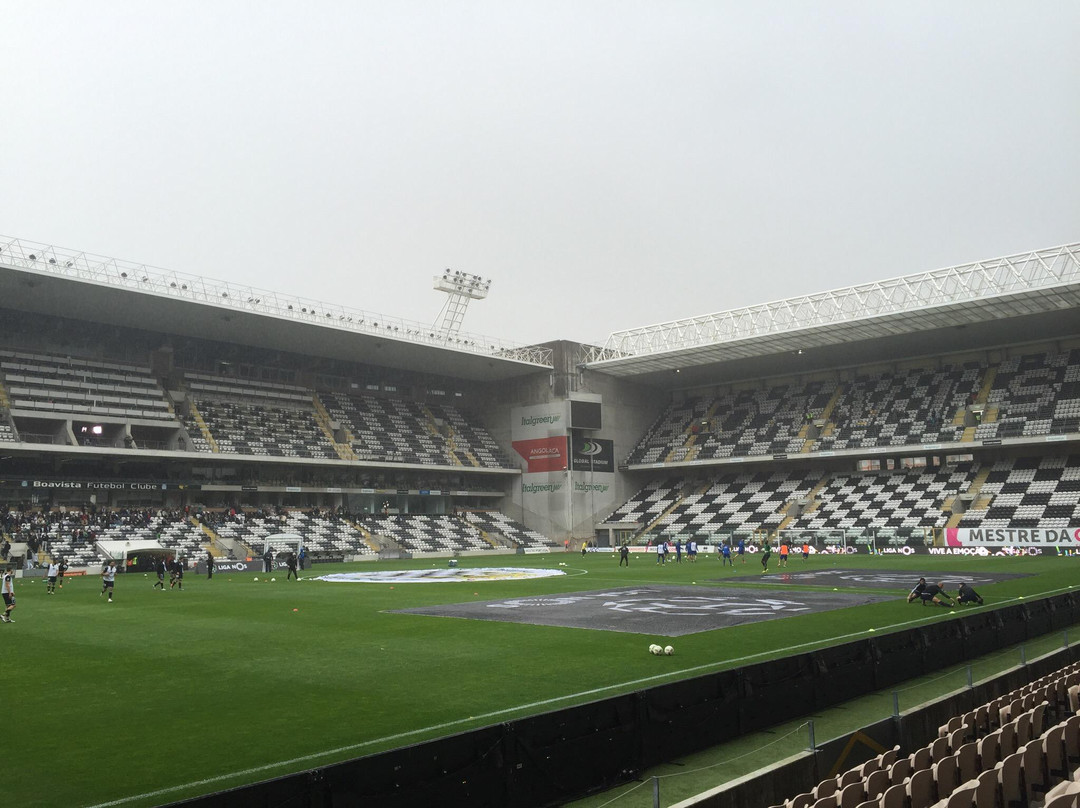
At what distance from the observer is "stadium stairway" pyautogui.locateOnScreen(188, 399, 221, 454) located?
5662cm

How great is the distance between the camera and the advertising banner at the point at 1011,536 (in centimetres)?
4856

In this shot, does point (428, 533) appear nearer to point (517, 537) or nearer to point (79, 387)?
point (517, 537)

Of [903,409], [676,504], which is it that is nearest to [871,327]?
[903,409]

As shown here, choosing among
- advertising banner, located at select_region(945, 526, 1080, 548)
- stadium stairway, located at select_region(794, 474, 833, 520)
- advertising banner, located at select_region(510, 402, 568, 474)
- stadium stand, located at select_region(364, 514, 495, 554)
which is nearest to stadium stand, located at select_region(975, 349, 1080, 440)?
advertising banner, located at select_region(945, 526, 1080, 548)

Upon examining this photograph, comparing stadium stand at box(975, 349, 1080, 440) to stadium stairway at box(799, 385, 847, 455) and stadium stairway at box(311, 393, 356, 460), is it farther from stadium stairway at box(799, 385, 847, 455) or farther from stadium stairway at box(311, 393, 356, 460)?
stadium stairway at box(311, 393, 356, 460)

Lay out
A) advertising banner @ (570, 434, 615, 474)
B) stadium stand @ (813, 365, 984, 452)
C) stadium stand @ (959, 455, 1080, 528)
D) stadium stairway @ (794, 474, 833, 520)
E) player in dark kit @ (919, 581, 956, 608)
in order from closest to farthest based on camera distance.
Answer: player in dark kit @ (919, 581, 956, 608) → stadium stand @ (959, 455, 1080, 528) → stadium stand @ (813, 365, 984, 452) → stadium stairway @ (794, 474, 833, 520) → advertising banner @ (570, 434, 615, 474)

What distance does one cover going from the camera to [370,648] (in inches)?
757

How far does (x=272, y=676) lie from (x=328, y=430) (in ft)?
166

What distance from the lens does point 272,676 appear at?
53.2 feet

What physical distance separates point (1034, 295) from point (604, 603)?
37013mm

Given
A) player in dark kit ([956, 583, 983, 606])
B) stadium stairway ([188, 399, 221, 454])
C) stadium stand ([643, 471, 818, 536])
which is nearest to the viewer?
player in dark kit ([956, 583, 983, 606])

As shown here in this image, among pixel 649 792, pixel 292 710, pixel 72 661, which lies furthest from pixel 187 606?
pixel 649 792

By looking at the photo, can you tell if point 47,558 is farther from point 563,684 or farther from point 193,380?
point 563,684

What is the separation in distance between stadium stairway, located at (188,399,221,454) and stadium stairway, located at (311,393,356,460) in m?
9.28
